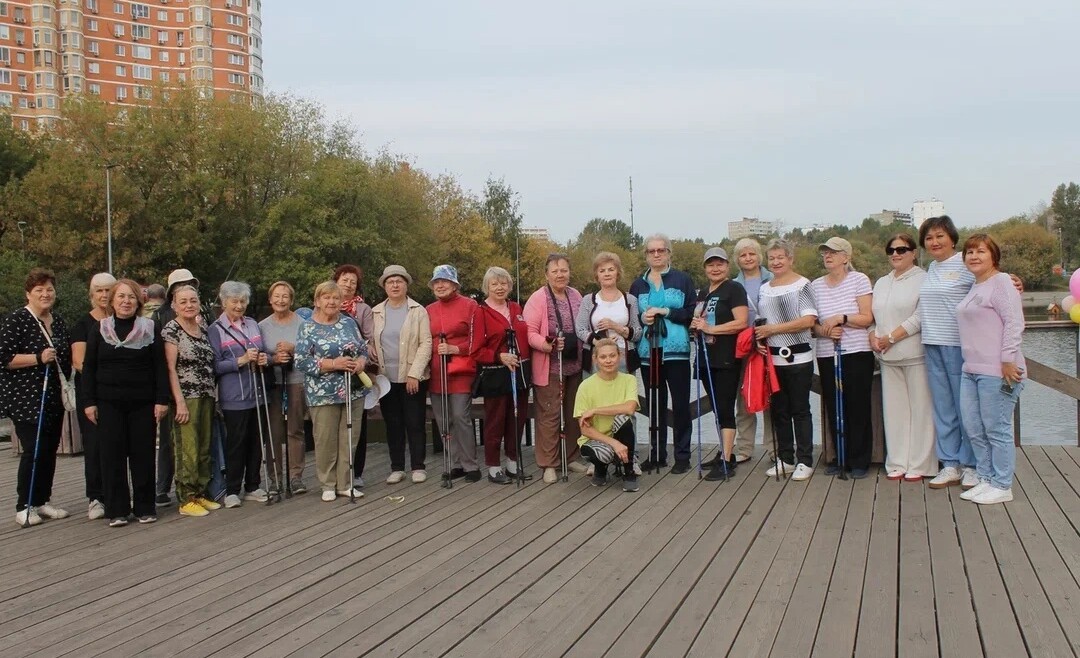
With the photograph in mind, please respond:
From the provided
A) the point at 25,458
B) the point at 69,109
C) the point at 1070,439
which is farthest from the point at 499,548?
the point at 69,109

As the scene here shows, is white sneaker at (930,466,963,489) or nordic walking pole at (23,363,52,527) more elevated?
nordic walking pole at (23,363,52,527)

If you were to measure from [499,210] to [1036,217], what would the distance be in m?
62.5

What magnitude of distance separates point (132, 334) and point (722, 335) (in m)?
3.68

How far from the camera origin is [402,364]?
21.1 ft

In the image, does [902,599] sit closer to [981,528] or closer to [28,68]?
[981,528]

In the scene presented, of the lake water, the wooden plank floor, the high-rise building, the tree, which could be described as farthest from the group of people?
the tree

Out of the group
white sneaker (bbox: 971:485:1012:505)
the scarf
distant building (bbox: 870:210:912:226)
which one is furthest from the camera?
distant building (bbox: 870:210:912:226)

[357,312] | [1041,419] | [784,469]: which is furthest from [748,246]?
[1041,419]

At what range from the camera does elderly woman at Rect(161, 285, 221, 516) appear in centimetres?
562

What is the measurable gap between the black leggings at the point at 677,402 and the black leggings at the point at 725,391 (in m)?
0.19

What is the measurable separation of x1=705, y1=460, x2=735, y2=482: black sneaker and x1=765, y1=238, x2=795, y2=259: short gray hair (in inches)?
58.8

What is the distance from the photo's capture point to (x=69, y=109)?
115 ft

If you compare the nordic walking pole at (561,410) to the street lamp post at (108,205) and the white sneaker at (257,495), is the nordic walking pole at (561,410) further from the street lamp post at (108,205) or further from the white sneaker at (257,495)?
the street lamp post at (108,205)

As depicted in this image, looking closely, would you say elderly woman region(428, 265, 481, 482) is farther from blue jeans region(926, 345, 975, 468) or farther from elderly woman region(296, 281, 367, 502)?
blue jeans region(926, 345, 975, 468)
